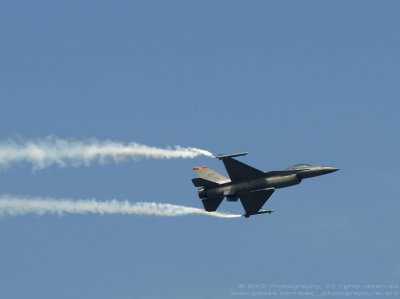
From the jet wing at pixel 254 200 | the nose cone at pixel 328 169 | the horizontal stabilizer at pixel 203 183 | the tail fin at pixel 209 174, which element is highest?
the tail fin at pixel 209 174

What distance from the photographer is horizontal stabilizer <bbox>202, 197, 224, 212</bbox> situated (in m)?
190

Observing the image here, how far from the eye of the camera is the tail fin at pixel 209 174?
192 meters

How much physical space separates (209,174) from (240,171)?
16.9 ft

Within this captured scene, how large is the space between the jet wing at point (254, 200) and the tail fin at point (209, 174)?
2917mm

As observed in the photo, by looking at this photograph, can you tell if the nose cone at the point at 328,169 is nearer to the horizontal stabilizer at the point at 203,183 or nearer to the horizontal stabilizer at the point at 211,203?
the horizontal stabilizer at the point at 203,183

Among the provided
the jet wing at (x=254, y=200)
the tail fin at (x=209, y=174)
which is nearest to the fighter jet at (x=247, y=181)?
the jet wing at (x=254, y=200)

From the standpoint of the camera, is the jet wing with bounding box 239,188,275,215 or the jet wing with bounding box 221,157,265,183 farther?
the jet wing with bounding box 239,188,275,215

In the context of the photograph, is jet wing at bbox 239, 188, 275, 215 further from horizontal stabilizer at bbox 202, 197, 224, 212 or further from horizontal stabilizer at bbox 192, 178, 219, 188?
horizontal stabilizer at bbox 192, 178, 219, 188

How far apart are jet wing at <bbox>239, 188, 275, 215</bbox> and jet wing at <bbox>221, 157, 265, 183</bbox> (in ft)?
6.49

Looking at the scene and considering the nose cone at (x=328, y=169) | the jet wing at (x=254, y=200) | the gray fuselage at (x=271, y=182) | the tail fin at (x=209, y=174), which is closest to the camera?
the gray fuselage at (x=271, y=182)

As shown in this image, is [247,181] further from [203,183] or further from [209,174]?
[209,174]

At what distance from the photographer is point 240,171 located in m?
188

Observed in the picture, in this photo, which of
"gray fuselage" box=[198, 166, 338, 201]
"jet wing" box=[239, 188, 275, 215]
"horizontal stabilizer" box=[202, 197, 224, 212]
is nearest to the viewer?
"gray fuselage" box=[198, 166, 338, 201]

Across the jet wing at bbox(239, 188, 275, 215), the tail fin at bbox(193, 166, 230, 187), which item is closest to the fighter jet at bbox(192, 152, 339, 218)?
the jet wing at bbox(239, 188, 275, 215)
